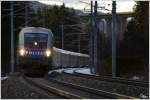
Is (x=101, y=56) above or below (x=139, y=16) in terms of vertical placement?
below

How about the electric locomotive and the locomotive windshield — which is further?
the locomotive windshield

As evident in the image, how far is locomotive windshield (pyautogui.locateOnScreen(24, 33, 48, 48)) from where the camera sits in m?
22.5

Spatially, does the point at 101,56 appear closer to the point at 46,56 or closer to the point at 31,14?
the point at 31,14

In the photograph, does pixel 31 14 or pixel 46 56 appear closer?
pixel 46 56

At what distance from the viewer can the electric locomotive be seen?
22359mm

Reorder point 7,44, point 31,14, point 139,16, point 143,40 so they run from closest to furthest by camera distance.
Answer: point 143,40 → point 139,16 → point 7,44 → point 31,14

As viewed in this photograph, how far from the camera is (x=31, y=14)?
3872 centimetres

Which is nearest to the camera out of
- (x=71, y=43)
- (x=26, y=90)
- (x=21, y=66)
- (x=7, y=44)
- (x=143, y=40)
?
(x=26, y=90)

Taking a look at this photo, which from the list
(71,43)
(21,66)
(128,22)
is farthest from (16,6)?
(71,43)

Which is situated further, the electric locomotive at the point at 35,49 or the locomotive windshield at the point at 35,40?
the locomotive windshield at the point at 35,40

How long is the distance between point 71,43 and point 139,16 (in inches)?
1305

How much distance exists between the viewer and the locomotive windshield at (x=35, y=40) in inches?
886

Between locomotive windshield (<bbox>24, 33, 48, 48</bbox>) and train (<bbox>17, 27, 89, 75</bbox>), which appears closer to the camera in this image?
train (<bbox>17, 27, 89, 75</bbox>)

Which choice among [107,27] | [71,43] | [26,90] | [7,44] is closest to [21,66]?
[26,90]
